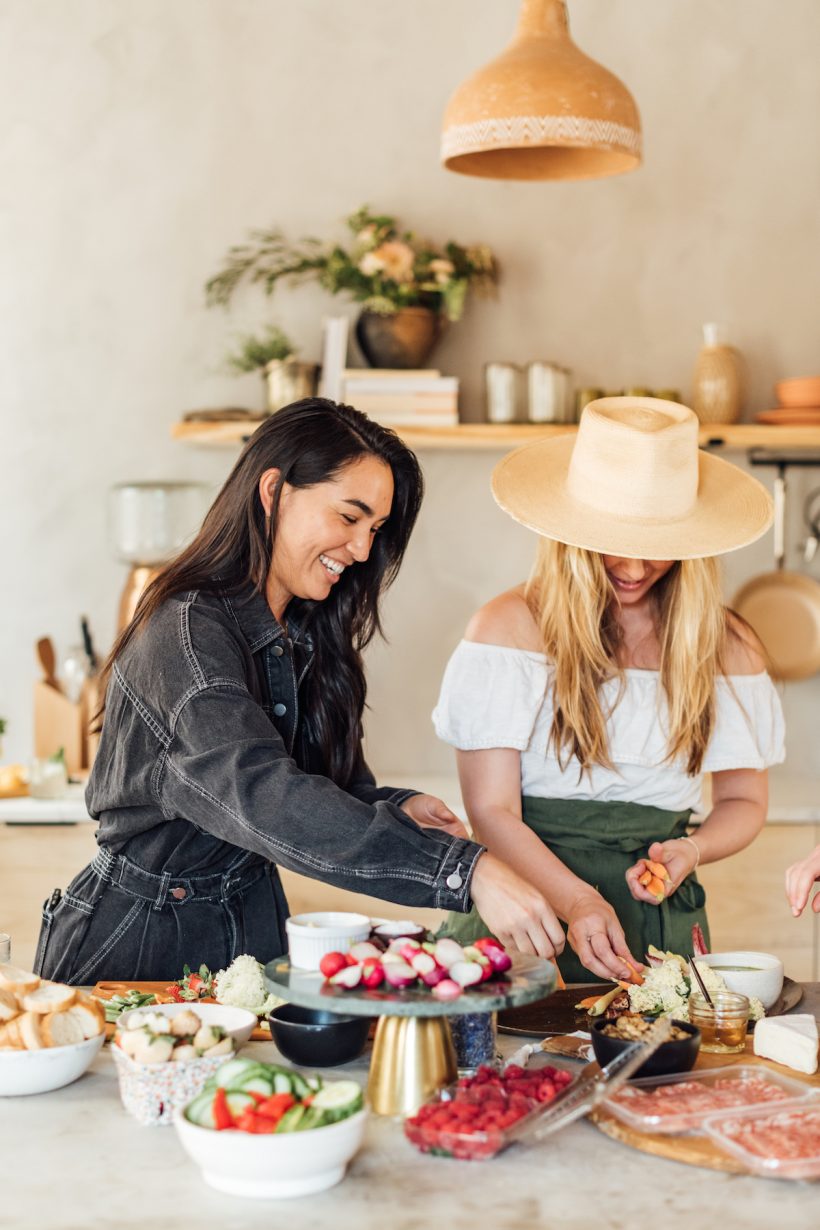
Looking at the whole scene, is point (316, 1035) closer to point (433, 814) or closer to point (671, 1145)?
point (671, 1145)

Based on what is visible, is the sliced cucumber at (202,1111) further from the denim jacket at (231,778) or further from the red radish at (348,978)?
the denim jacket at (231,778)

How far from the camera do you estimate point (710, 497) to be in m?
2.33

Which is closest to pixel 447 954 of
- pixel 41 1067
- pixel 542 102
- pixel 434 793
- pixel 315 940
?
pixel 315 940

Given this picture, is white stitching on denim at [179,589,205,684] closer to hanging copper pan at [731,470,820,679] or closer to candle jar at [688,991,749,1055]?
candle jar at [688,991,749,1055]

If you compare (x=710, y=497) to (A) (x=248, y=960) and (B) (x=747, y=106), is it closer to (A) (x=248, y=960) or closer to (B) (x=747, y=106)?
(A) (x=248, y=960)

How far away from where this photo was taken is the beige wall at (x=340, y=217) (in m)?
3.77

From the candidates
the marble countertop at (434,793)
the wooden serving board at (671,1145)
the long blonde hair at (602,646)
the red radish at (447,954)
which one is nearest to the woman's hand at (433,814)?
the long blonde hair at (602,646)

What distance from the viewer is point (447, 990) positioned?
134 cm

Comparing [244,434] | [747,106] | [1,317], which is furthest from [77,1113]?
[747,106]

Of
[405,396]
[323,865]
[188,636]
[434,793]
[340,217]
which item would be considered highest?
[340,217]

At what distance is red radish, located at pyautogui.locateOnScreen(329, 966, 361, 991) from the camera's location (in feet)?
4.46

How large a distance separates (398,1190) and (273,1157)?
125 mm

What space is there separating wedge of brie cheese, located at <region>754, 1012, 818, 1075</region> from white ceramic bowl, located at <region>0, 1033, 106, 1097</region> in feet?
2.52

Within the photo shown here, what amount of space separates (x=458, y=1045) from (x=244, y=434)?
7.63 feet
